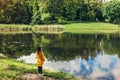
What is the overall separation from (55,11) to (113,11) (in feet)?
87.3

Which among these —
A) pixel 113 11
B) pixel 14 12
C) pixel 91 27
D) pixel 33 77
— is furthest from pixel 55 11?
pixel 33 77

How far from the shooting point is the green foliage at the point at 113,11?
141075mm

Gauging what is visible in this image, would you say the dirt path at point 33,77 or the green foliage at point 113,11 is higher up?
the dirt path at point 33,77

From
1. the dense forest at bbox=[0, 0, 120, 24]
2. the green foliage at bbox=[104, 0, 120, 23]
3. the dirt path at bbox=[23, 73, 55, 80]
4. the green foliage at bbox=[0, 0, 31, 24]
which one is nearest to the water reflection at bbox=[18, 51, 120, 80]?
the dirt path at bbox=[23, 73, 55, 80]

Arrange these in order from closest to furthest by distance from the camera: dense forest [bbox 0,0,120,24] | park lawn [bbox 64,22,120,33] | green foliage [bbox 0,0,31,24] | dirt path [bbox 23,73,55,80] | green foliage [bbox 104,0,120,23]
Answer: dirt path [bbox 23,73,55,80] < green foliage [bbox 0,0,31,24] < dense forest [bbox 0,0,120,24] < park lawn [bbox 64,22,120,33] < green foliage [bbox 104,0,120,23]

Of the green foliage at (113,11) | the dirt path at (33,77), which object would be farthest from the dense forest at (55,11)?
the dirt path at (33,77)

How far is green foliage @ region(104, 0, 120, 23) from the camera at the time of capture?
463 ft

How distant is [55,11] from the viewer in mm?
134875

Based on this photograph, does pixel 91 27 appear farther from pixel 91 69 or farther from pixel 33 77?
pixel 33 77

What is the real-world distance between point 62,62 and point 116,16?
109 meters

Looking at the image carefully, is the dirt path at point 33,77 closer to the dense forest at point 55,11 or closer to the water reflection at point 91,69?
the water reflection at point 91,69

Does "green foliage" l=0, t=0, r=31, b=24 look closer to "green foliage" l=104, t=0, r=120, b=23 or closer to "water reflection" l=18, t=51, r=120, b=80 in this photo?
"green foliage" l=104, t=0, r=120, b=23

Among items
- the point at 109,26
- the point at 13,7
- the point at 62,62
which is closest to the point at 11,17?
the point at 13,7

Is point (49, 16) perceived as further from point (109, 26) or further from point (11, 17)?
point (109, 26)
